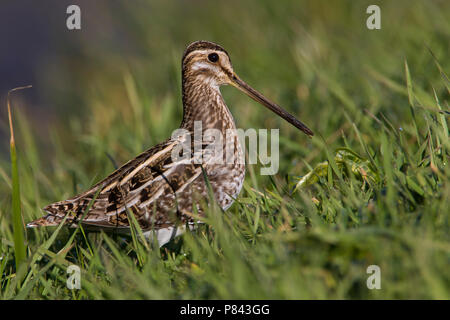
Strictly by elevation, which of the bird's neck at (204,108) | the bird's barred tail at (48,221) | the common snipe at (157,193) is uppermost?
the bird's neck at (204,108)

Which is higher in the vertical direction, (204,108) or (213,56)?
(213,56)

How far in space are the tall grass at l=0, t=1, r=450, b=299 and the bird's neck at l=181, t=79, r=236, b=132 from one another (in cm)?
50

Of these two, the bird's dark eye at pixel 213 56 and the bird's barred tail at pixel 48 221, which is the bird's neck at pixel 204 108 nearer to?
the bird's dark eye at pixel 213 56

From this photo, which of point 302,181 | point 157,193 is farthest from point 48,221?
point 302,181

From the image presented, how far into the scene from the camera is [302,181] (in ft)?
13.3

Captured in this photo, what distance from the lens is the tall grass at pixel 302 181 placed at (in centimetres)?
276

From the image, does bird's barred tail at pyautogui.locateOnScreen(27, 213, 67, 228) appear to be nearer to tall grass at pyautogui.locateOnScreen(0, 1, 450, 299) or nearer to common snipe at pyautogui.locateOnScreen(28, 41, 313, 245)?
common snipe at pyautogui.locateOnScreen(28, 41, 313, 245)

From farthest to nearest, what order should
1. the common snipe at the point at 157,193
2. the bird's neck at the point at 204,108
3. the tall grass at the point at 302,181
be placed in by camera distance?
1. the bird's neck at the point at 204,108
2. the common snipe at the point at 157,193
3. the tall grass at the point at 302,181

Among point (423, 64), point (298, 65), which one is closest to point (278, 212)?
point (423, 64)

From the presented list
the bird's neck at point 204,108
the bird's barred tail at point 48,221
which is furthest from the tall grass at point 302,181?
the bird's neck at point 204,108

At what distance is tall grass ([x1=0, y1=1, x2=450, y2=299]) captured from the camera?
2764mm

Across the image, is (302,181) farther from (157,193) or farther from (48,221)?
(48,221)

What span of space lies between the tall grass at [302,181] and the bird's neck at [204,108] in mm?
497

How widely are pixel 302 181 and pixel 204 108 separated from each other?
1.01 m
